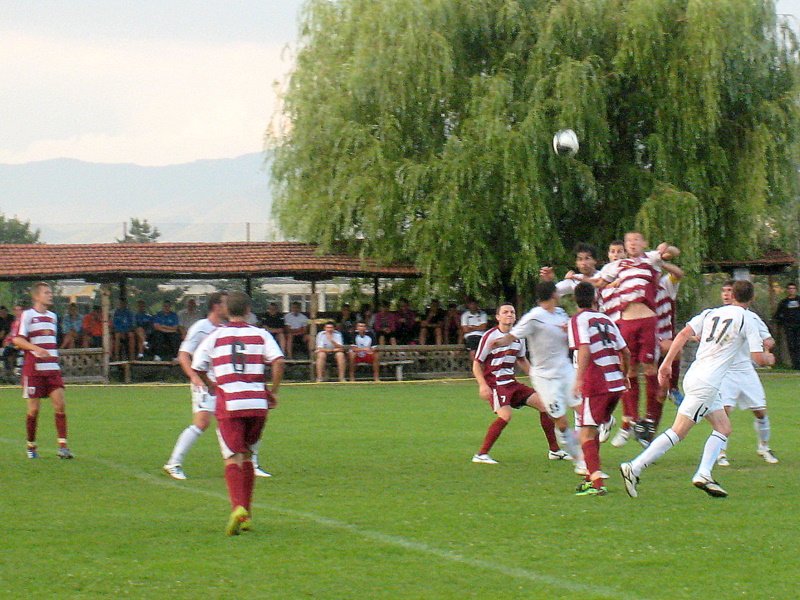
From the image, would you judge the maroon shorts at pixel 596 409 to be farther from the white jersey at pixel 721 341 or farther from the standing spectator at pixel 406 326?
the standing spectator at pixel 406 326

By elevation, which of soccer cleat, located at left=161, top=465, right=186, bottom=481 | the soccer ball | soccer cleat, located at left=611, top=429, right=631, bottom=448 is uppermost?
the soccer ball

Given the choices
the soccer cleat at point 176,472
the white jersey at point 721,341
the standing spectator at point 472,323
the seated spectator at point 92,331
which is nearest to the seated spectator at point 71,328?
the seated spectator at point 92,331

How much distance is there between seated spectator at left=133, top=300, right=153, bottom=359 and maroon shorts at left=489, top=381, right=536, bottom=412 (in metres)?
19.8

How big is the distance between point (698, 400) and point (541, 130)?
20.2m

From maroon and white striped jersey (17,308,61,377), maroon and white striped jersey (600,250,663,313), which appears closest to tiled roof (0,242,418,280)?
maroon and white striped jersey (17,308,61,377)

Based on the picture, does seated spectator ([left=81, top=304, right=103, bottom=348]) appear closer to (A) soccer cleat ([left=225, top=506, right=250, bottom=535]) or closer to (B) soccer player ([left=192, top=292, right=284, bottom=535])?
(B) soccer player ([left=192, top=292, right=284, bottom=535])

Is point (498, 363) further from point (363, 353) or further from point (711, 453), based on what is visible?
point (363, 353)

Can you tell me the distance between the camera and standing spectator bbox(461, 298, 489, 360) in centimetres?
3158

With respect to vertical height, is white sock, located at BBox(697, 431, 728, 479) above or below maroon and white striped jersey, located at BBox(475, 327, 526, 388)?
below

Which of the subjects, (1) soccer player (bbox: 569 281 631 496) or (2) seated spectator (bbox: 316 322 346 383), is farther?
(2) seated spectator (bbox: 316 322 346 383)

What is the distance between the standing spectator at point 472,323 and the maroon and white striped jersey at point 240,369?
72.8 ft

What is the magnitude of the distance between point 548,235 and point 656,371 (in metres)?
17.3

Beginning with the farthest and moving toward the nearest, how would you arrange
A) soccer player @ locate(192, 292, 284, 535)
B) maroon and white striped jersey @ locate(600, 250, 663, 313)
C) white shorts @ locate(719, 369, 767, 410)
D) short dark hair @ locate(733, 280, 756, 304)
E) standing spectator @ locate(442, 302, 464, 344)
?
standing spectator @ locate(442, 302, 464, 344) → maroon and white striped jersey @ locate(600, 250, 663, 313) → white shorts @ locate(719, 369, 767, 410) → short dark hair @ locate(733, 280, 756, 304) → soccer player @ locate(192, 292, 284, 535)

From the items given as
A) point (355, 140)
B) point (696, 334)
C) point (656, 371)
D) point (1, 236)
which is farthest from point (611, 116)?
point (1, 236)
